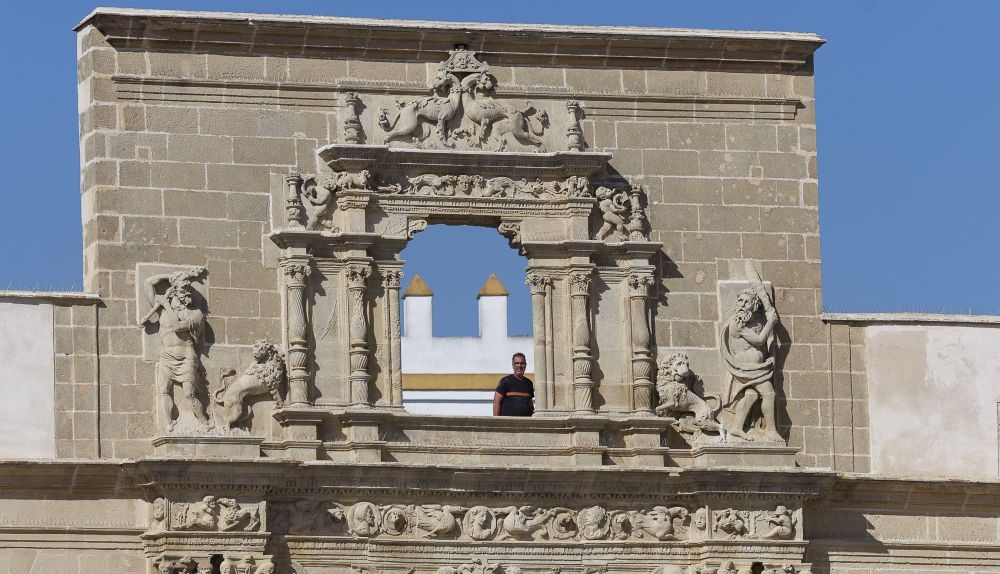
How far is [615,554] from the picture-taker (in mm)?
27875

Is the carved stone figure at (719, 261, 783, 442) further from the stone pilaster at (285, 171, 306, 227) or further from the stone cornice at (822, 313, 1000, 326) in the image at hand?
the stone pilaster at (285, 171, 306, 227)

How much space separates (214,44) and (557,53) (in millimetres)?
2694

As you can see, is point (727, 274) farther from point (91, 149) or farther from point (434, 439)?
point (91, 149)

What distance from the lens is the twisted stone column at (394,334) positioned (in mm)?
27719

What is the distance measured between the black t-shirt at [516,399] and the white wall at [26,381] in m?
3.55

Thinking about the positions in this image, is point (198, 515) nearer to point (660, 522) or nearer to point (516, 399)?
point (516, 399)

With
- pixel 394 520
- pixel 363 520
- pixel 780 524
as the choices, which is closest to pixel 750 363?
pixel 780 524

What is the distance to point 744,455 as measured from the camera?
28047 mm

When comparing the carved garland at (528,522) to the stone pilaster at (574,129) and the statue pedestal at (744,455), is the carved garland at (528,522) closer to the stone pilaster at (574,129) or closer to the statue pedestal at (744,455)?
the statue pedestal at (744,455)

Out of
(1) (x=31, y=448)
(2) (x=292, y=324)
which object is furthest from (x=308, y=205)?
(1) (x=31, y=448)

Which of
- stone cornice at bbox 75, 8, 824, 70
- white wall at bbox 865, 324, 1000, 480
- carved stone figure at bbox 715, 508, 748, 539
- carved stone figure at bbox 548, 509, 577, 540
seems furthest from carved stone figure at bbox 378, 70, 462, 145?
white wall at bbox 865, 324, 1000, 480

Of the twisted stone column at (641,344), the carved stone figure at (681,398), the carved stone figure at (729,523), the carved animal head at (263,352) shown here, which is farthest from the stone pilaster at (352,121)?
the carved stone figure at (729,523)

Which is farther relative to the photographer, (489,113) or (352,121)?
(489,113)

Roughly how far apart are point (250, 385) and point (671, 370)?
3.27 m
